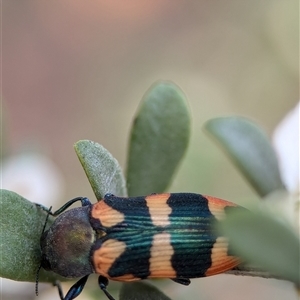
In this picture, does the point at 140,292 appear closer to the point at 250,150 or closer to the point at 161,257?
the point at 161,257

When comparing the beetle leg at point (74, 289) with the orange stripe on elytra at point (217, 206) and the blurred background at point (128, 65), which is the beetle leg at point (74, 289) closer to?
the orange stripe on elytra at point (217, 206)

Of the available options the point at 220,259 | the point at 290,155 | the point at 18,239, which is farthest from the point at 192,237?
the point at 18,239

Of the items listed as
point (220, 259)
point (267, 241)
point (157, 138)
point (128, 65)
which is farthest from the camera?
point (128, 65)

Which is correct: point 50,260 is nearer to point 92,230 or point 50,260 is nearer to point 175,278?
point 92,230

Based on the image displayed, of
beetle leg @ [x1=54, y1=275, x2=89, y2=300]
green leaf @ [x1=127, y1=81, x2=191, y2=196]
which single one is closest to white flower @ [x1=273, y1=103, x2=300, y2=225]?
green leaf @ [x1=127, y1=81, x2=191, y2=196]

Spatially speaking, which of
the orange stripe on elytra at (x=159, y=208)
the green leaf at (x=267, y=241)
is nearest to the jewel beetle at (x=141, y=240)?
the orange stripe on elytra at (x=159, y=208)

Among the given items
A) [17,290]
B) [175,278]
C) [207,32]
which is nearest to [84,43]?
[207,32]
